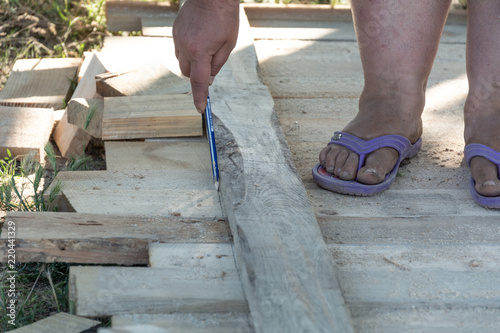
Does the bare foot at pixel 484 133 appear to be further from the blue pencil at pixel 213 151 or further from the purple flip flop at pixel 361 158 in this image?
the blue pencil at pixel 213 151

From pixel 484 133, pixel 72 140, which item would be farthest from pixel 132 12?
pixel 484 133

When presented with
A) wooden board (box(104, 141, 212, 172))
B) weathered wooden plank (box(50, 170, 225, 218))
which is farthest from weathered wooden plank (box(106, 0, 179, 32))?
weathered wooden plank (box(50, 170, 225, 218))

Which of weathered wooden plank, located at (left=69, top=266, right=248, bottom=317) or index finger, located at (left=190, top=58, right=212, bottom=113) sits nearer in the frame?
weathered wooden plank, located at (left=69, top=266, right=248, bottom=317)

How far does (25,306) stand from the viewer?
1.30m

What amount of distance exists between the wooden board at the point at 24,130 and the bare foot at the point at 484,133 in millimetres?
1360

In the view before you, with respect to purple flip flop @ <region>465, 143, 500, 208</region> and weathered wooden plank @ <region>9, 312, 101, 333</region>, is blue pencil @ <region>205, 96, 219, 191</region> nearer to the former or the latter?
weathered wooden plank @ <region>9, 312, 101, 333</region>

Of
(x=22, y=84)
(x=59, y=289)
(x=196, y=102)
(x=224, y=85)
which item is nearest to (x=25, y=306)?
(x=59, y=289)

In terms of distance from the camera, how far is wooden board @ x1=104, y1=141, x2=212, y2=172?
1.78 meters

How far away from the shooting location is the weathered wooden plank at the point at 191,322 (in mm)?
1120

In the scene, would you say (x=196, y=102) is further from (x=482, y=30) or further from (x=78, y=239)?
(x=482, y=30)

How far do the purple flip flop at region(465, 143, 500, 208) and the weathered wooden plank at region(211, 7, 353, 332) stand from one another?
51 centimetres

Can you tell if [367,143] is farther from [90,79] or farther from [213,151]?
[90,79]

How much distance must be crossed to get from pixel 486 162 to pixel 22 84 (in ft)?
6.03

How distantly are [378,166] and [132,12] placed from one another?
1.79 m
